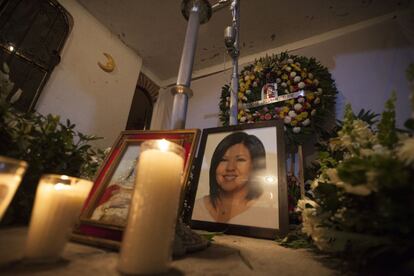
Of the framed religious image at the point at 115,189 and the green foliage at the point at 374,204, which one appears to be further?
the framed religious image at the point at 115,189

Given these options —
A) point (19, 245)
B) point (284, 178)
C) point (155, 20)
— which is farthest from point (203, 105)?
point (19, 245)

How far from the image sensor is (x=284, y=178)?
0.73 meters

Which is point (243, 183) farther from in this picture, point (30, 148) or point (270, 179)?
point (30, 148)

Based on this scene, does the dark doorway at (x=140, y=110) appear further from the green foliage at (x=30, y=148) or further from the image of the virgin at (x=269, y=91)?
the green foliage at (x=30, y=148)

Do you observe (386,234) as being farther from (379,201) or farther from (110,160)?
(110,160)

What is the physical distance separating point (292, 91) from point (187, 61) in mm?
876

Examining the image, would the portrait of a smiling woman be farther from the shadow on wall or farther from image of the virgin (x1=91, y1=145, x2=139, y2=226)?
the shadow on wall

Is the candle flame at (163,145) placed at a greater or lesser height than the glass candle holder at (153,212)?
greater

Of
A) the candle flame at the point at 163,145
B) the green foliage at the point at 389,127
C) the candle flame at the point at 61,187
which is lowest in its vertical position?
the candle flame at the point at 61,187

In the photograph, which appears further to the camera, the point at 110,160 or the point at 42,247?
the point at 110,160

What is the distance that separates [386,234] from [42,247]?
59 cm

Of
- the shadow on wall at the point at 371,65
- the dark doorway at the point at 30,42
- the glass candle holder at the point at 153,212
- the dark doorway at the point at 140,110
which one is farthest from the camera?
the dark doorway at the point at 140,110

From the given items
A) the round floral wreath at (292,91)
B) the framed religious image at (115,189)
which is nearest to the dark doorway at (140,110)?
the round floral wreath at (292,91)

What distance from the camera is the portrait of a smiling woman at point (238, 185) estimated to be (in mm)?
722
